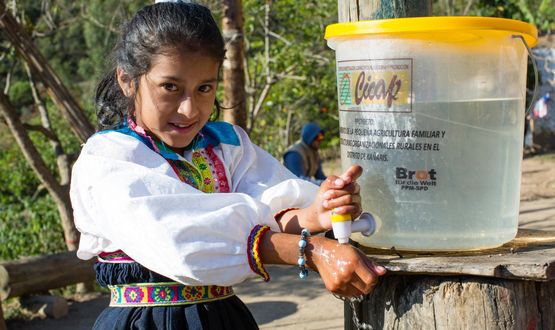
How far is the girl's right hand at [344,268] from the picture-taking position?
5.21ft

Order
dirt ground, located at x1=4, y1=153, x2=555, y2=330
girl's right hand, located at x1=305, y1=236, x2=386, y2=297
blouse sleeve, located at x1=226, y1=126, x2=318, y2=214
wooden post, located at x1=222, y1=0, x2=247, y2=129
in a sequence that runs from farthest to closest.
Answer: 1. dirt ground, located at x1=4, y1=153, x2=555, y2=330
2. wooden post, located at x1=222, y1=0, x2=247, y2=129
3. blouse sleeve, located at x1=226, y1=126, x2=318, y2=214
4. girl's right hand, located at x1=305, y1=236, x2=386, y2=297

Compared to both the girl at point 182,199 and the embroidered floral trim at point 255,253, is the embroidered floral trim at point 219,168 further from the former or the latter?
the embroidered floral trim at point 255,253

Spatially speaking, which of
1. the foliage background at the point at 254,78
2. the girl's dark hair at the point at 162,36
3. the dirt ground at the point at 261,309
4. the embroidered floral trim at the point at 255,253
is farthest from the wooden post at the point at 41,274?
the embroidered floral trim at the point at 255,253

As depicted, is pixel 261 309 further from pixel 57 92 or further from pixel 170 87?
pixel 170 87

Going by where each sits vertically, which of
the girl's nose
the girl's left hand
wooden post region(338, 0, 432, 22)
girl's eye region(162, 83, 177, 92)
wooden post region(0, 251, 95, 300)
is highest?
wooden post region(338, 0, 432, 22)

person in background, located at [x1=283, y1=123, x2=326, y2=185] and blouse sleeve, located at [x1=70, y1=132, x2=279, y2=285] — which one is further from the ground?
blouse sleeve, located at [x1=70, y1=132, x2=279, y2=285]

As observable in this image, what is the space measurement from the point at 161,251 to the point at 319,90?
8825 millimetres

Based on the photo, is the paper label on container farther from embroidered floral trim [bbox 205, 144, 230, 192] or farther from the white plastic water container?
embroidered floral trim [bbox 205, 144, 230, 192]

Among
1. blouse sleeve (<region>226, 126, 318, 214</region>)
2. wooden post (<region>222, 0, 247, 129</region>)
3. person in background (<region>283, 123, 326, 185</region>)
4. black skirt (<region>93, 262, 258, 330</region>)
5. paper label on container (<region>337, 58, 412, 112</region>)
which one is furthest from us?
person in background (<region>283, 123, 326, 185</region>)

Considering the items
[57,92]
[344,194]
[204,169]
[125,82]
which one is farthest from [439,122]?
[57,92]

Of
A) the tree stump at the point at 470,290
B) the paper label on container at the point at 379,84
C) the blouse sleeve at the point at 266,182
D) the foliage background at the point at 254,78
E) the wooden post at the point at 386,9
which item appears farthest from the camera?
the foliage background at the point at 254,78

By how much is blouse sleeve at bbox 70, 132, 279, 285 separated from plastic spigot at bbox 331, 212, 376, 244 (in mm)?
198

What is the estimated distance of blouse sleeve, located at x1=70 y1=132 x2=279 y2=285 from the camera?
1647mm

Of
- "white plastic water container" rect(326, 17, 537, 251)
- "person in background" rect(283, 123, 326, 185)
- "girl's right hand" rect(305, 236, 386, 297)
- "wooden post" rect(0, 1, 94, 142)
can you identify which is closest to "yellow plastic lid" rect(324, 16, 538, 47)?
"white plastic water container" rect(326, 17, 537, 251)
